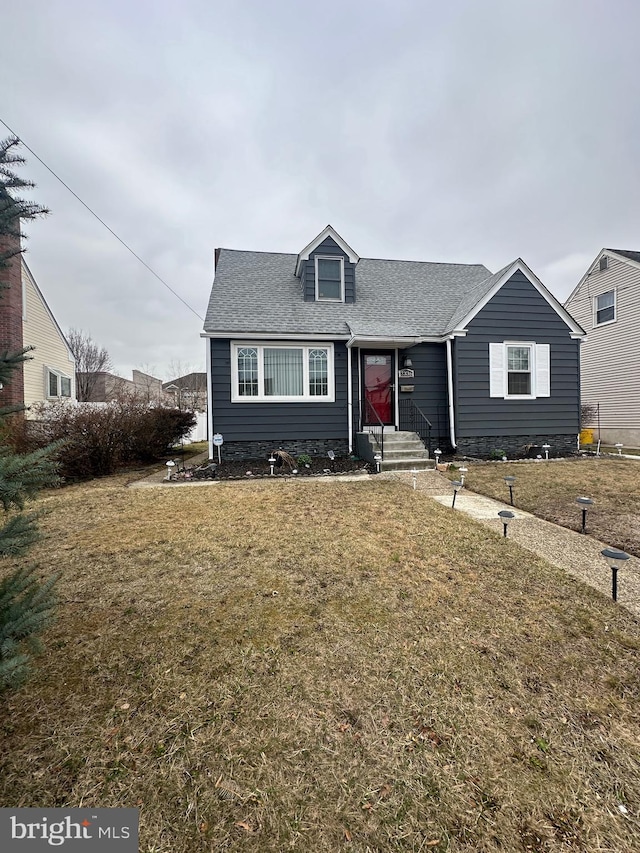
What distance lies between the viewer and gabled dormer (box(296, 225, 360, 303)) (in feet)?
33.8

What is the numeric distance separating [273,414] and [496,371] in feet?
21.3

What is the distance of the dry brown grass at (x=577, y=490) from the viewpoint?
4574mm

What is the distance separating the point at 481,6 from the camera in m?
8.58

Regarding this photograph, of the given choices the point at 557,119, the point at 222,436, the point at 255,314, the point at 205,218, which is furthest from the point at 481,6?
the point at 222,436

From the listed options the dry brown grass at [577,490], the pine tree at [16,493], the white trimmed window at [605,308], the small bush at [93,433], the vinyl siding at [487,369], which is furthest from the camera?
the white trimmed window at [605,308]

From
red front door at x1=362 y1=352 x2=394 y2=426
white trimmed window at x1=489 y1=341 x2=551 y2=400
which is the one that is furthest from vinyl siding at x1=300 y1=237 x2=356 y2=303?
white trimmed window at x1=489 y1=341 x2=551 y2=400

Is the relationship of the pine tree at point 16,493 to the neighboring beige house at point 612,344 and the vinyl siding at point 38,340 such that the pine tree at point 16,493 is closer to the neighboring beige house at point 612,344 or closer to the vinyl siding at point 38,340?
the vinyl siding at point 38,340

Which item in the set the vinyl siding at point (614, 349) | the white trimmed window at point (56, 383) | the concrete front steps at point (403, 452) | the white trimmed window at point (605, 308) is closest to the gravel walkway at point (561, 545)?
the concrete front steps at point (403, 452)

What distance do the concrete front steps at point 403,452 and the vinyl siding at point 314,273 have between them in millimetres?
4501

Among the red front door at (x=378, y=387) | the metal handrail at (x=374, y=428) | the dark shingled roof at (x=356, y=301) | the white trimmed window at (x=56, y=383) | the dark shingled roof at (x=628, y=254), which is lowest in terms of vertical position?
the metal handrail at (x=374, y=428)

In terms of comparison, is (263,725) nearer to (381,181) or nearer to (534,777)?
(534,777)

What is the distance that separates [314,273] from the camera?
10.5 m

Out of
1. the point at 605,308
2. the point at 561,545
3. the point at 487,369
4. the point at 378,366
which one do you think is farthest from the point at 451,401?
the point at 605,308

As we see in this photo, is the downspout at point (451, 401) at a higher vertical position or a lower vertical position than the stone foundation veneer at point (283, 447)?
higher
